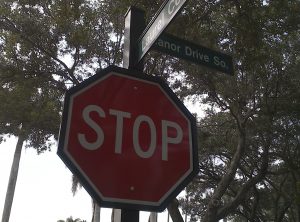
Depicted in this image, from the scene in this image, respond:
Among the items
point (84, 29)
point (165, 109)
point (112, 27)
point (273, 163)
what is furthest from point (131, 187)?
point (273, 163)

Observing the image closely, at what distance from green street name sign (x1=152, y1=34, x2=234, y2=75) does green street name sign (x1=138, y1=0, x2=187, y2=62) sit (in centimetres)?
12

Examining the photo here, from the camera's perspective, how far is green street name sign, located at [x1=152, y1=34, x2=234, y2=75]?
271 cm

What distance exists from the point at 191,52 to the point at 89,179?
4.32 feet

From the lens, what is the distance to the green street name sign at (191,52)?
2.71 meters

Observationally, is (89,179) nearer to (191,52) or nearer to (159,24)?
(159,24)

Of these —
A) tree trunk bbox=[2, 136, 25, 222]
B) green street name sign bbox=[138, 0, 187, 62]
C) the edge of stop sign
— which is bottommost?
the edge of stop sign

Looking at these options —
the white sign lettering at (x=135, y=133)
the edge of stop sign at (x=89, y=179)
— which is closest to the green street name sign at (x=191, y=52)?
the edge of stop sign at (x=89, y=179)

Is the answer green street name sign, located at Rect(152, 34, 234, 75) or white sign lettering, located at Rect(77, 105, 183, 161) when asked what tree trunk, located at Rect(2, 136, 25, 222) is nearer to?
green street name sign, located at Rect(152, 34, 234, 75)

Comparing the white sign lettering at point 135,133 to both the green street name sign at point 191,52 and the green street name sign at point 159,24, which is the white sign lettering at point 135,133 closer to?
the green street name sign at point 159,24

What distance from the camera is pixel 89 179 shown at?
188 cm

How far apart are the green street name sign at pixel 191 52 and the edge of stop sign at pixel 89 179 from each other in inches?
14.1

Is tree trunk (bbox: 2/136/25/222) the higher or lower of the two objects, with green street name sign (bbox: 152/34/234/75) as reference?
higher

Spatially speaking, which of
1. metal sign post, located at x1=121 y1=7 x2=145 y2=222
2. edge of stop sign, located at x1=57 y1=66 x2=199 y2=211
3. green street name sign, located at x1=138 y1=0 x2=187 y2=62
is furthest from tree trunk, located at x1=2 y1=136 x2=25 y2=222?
edge of stop sign, located at x1=57 y1=66 x2=199 y2=211

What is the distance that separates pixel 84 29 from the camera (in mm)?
11227
